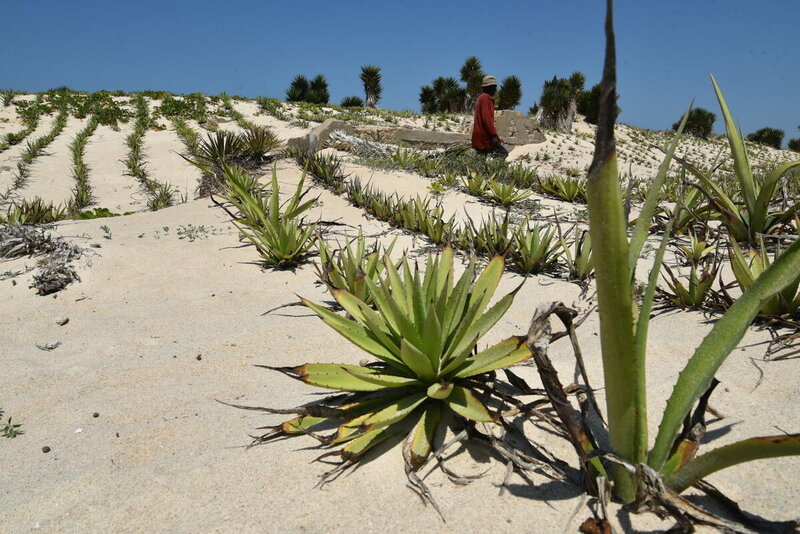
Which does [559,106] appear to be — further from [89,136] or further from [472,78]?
[89,136]

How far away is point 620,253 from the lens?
875 millimetres

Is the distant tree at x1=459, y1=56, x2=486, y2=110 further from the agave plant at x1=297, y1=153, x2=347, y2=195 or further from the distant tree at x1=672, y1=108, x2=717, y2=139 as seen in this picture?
the agave plant at x1=297, y1=153, x2=347, y2=195

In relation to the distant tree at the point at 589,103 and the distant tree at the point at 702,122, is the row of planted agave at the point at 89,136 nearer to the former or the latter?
the distant tree at the point at 589,103

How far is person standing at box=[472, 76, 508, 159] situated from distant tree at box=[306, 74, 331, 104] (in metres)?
26.6

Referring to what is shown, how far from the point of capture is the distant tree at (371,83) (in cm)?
3575

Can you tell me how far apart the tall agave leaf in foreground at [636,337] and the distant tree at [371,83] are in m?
36.2

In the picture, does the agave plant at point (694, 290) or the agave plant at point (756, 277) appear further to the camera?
the agave plant at point (694, 290)

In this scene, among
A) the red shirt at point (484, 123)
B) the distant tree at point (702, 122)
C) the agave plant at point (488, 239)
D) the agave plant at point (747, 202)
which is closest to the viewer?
the agave plant at point (747, 202)

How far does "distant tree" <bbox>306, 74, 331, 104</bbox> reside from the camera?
33.0 metres

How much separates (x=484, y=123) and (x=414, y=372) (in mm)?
7723

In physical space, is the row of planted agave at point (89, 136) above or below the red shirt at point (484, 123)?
below

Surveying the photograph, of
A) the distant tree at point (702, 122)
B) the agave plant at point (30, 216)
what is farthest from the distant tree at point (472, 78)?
the agave plant at point (30, 216)

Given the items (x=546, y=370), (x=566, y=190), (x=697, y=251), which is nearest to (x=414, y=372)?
(x=546, y=370)

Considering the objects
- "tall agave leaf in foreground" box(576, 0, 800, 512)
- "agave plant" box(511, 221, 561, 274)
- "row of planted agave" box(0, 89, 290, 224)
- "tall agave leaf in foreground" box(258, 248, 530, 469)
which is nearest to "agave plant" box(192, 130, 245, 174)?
"row of planted agave" box(0, 89, 290, 224)
